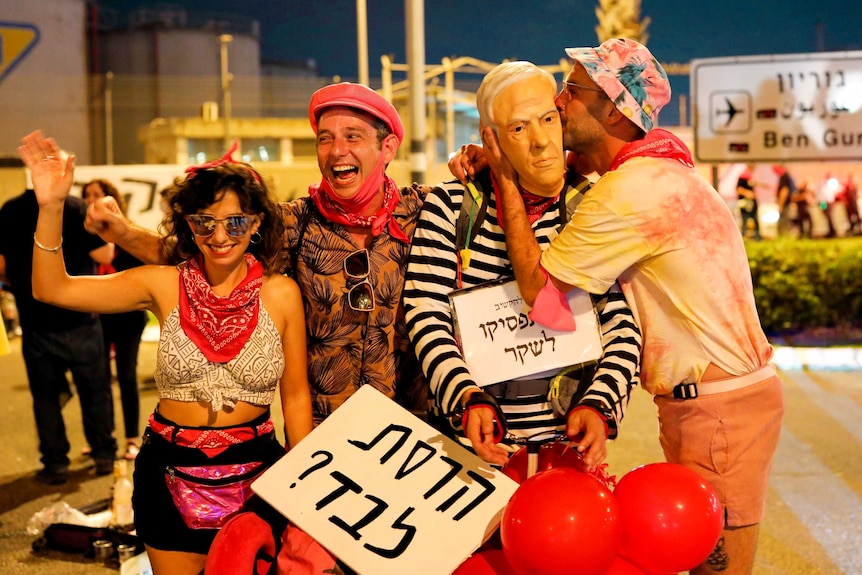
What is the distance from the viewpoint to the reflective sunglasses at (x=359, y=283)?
3080 millimetres

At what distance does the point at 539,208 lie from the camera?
2896mm

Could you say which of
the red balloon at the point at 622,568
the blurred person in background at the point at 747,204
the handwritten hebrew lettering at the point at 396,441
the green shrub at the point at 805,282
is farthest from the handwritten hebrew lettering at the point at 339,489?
the blurred person in background at the point at 747,204

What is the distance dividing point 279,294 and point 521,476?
1.01 meters

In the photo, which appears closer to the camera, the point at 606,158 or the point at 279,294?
the point at 606,158

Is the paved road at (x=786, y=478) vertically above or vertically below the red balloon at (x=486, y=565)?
below

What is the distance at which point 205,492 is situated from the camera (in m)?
2.97

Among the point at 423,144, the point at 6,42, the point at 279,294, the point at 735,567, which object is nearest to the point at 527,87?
the point at 279,294

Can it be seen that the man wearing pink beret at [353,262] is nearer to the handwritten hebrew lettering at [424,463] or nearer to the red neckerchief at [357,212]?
the red neckerchief at [357,212]

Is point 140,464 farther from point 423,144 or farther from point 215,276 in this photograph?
point 423,144

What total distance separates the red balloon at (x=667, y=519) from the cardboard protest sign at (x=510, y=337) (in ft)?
1.48

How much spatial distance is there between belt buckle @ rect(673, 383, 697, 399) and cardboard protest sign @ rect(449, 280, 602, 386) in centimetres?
27

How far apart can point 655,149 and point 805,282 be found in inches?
364

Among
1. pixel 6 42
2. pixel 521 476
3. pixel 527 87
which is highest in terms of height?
pixel 6 42

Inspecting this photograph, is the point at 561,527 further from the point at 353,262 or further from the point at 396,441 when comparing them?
the point at 353,262
